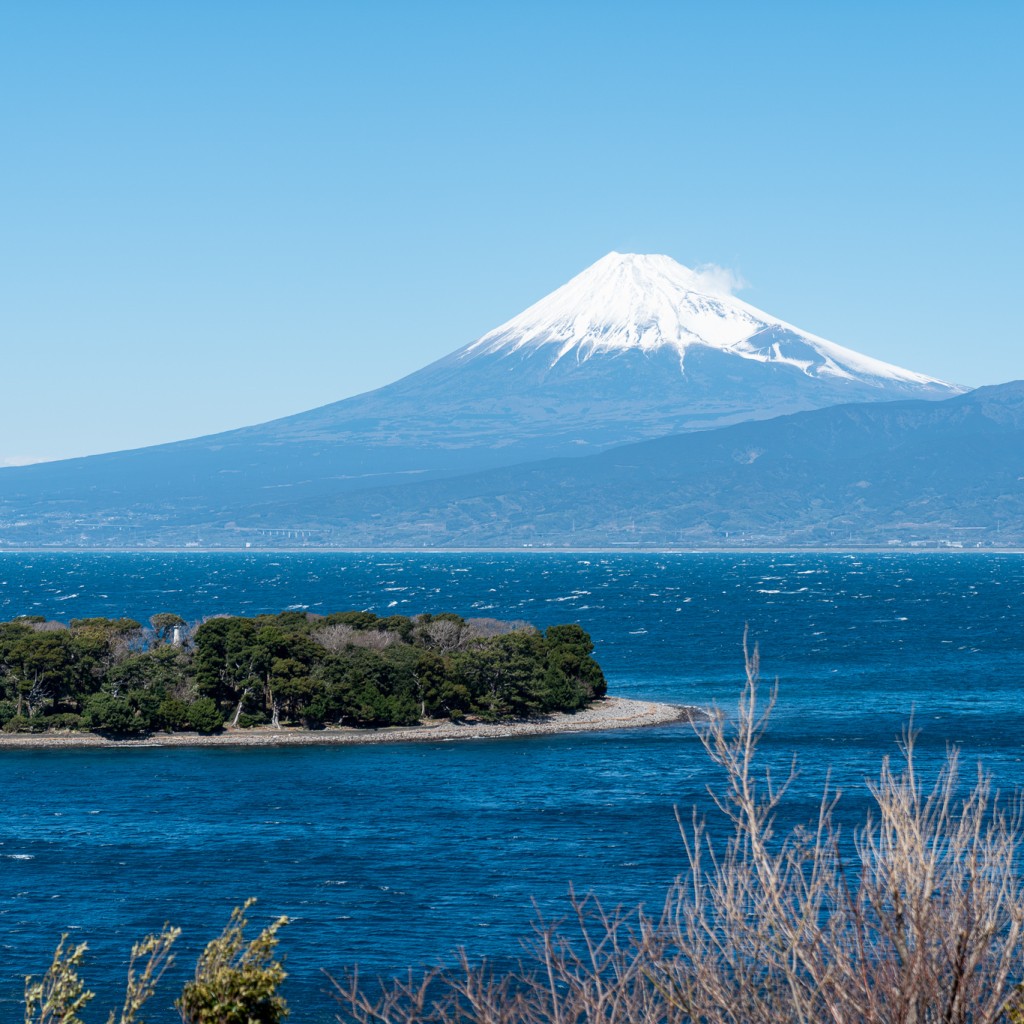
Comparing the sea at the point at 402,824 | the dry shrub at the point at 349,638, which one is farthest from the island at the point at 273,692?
the sea at the point at 402,824

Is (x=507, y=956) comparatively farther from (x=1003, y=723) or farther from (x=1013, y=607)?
(x=1013, y=607)

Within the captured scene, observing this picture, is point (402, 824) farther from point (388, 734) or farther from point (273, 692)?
point (273, 692)

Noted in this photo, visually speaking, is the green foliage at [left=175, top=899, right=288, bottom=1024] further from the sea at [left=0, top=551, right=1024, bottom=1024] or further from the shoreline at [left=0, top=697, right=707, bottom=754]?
the shoreline at [left=0, top=697, right=707, bottom=754]

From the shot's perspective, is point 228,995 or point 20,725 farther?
point 20,725

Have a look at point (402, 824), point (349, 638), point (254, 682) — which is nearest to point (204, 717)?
point (254, 682)

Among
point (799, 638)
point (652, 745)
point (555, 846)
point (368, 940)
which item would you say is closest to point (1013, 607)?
point (799, 638)

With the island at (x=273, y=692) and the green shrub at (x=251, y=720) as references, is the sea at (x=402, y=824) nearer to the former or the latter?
the island at (x=273, y=692)

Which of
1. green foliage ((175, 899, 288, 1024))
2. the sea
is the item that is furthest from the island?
green foliage ((175, 899, 288, 1024))
